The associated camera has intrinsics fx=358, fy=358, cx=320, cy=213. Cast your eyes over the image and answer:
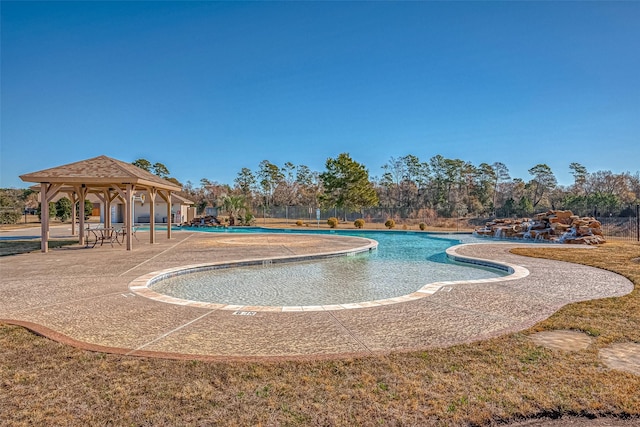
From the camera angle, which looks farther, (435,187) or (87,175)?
(435,187)

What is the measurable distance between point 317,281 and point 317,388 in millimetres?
4937

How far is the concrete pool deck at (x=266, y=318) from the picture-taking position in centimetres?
322

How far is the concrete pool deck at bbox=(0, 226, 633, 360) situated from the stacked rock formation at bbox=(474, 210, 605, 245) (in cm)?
924

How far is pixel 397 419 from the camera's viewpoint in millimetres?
2041

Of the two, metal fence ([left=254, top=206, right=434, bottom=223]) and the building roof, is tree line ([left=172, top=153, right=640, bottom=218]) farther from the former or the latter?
the building roof

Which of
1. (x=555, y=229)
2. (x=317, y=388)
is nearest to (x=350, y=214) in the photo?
(x=555, y=229)

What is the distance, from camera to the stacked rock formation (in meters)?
14.7

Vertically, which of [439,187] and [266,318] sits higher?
[439,187]

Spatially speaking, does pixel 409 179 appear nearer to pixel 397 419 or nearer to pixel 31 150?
pixel 31 150

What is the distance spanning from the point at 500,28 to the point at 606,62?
463cm

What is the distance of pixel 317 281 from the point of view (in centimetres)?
732

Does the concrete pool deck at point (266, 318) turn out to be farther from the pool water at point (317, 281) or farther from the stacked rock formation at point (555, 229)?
the stacked rock formation at point (555, 229)

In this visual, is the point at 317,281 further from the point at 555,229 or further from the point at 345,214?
the point at 345,214

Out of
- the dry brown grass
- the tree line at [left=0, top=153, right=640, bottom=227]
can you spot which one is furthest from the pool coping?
the tree line at [left=0, top=153, right=640, bottom=227]
